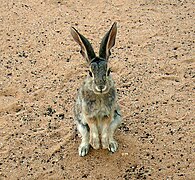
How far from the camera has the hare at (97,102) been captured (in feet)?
16.0

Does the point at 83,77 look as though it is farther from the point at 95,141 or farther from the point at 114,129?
the point at 95,141

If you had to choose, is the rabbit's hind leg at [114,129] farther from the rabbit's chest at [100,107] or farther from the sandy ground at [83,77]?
the rabbit's chest at [100,107]

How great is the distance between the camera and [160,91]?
6199mm

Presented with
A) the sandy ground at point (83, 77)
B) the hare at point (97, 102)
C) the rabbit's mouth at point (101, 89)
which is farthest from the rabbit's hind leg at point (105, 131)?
the rabbit's mouth at point (101, 89)

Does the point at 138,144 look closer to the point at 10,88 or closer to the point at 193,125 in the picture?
the point at 193,125

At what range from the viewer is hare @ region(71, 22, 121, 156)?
4879mm

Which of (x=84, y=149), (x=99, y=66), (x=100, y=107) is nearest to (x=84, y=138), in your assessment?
(x=84, y=149)

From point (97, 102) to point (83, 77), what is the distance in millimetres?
1397

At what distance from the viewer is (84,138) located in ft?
17.8

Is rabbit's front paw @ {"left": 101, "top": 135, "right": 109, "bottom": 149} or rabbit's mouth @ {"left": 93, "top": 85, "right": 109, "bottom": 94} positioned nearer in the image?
rabbit's mouth @ {"left": 93, "top": 85, "right": 109, "bottom": 94}

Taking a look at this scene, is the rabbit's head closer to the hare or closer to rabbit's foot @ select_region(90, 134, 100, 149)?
the hare

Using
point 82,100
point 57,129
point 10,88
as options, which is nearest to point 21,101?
point 10,88

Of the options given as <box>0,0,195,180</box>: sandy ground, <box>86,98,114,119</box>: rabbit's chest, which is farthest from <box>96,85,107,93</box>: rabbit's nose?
<box>0,0,195,180</box>: sandy ground

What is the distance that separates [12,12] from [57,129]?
2726mm
